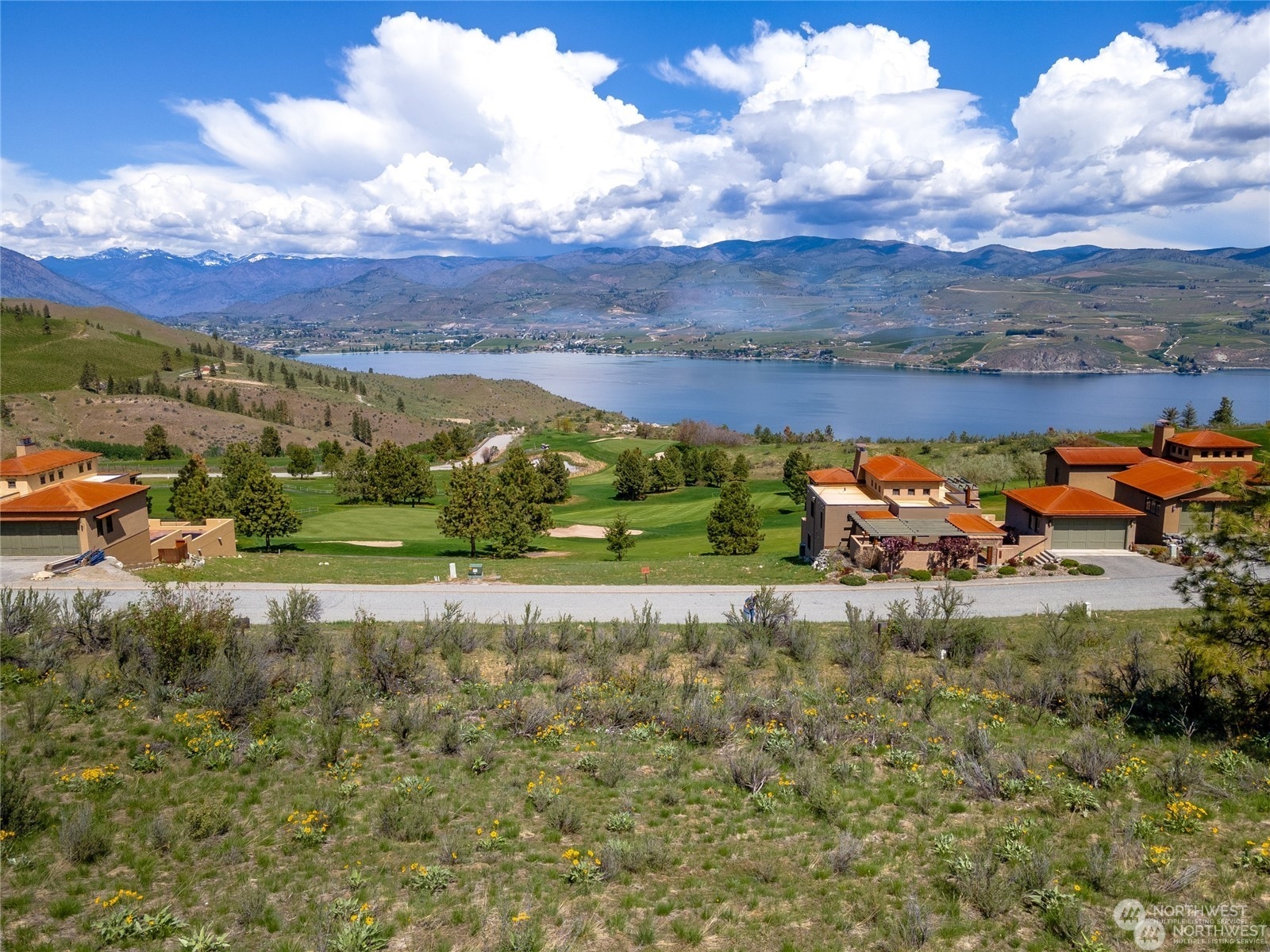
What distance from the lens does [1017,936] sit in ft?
21.6

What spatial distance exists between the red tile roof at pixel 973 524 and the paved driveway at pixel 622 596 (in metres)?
3.41

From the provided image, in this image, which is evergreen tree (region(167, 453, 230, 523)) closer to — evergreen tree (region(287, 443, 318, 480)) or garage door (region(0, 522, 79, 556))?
garage door (region(0, 522, 79, 556))

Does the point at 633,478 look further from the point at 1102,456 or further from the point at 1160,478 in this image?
the point at 1160,478

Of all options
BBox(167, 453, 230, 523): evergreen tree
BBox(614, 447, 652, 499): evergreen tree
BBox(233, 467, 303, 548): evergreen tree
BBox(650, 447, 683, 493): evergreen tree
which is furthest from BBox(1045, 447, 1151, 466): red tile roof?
BBox(167, 453, 230, 523): evergreen tree

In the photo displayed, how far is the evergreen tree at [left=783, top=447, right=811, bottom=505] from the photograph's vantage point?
5097 centimetres

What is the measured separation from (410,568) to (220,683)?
1511 centimetres

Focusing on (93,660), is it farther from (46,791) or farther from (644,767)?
(644,767)

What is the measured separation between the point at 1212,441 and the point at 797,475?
2427 centimetres

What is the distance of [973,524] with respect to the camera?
2739cm

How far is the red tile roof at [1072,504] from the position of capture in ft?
90.9

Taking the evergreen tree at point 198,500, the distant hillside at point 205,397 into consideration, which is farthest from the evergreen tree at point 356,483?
the distant hillside at point 205,397

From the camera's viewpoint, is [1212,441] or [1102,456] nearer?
[1212,441]

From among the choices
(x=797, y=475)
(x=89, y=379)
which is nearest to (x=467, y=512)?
(x=797, y=475)

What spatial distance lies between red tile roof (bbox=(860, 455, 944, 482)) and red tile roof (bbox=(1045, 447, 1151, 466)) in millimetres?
6672
